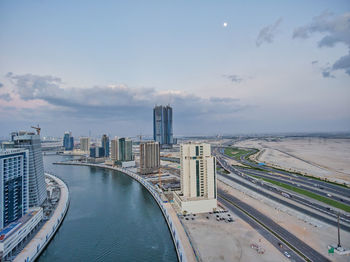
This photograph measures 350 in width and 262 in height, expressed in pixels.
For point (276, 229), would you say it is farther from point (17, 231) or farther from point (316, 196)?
point (17, 231)

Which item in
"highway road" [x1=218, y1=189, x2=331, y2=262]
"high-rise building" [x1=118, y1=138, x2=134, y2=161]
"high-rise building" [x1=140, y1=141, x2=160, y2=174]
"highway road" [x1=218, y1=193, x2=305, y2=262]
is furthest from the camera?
"high-rise building" [x1=118, y1=138, x2=134, y2=161]

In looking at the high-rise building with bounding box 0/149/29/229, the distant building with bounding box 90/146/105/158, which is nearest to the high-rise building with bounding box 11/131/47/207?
the high-rise building with bounding box 0/149/29/229

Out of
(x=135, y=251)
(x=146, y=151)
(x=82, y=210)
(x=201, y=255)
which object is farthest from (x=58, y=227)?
(x=146, y=151)

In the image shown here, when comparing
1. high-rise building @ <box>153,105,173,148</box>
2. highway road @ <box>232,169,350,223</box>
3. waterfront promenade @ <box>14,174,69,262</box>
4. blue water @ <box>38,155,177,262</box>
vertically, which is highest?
high-rise building @ <box>153,105,173,148</box>

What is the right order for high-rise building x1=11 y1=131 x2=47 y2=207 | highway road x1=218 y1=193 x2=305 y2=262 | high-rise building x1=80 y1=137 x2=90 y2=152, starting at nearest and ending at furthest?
highway road x1=218 y1=193 x2=305 y2=262 < high-rise building x1=11 y1=131 x2=47 y2=207 < high-rise building x1=80 y1=137 x2=90 y2=152

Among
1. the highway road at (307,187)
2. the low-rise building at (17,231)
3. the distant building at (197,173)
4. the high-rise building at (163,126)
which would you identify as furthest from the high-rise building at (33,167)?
the high-rise building at (163,126)

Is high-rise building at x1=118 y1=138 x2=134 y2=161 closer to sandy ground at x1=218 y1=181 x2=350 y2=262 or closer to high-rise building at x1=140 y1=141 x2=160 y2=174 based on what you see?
high-rise building at x1=140 y1=141 x2=160 y2=174

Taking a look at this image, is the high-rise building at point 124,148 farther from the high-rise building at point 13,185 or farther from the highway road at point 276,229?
the high-rise building at point 13,185
